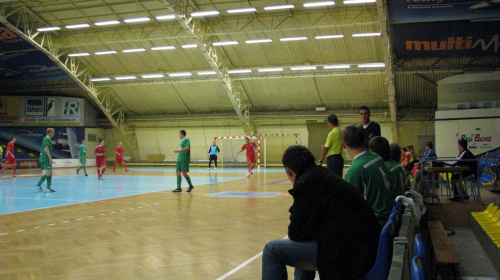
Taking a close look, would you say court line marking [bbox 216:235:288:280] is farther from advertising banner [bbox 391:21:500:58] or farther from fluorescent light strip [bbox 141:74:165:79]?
fluorescent light strip [bbox 141:74:165:79]

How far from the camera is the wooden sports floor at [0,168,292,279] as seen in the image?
15.3 ft

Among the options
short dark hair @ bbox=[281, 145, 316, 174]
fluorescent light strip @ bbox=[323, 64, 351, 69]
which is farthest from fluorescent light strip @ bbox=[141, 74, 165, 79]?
short dark hair @ bbox=[281, 145, 316, 174]

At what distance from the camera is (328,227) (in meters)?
2.58

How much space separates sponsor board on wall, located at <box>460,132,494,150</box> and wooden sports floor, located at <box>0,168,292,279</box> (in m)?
12.8

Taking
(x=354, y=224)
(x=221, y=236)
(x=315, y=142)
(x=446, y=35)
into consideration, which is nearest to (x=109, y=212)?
(x=221, y=236)

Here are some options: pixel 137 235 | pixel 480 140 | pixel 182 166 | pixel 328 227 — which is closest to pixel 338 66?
pixel 480 140

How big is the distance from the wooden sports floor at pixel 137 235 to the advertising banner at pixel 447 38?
10881 mm

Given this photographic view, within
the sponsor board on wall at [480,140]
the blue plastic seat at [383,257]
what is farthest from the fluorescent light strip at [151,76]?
the blue plastic seat at [383,257]

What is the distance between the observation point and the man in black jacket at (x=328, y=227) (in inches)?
99.5

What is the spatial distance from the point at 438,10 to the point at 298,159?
1563 cm

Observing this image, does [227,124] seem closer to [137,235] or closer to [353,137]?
[137,235]

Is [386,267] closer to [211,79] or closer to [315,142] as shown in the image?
[211,79]

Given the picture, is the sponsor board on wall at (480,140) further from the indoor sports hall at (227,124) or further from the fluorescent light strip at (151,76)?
the fluorescent light strip at (151,76)

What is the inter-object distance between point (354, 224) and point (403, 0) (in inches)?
627
